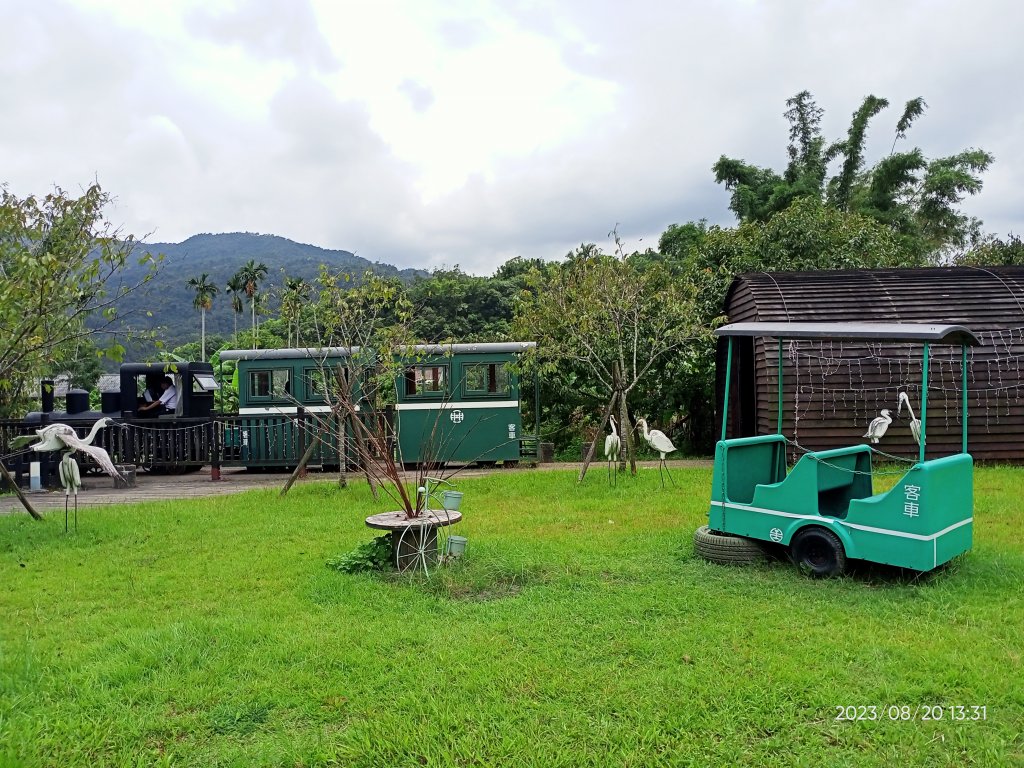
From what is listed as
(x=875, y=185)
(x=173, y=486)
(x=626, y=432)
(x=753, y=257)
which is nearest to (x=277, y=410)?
(x=173, y=486)

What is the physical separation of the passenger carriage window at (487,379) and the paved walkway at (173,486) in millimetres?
1472

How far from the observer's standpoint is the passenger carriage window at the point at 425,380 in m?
13.3

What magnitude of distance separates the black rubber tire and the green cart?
0.27 feet

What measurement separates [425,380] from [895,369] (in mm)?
7949

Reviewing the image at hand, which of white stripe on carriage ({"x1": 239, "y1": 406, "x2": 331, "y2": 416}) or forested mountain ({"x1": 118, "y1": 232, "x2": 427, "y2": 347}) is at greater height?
forested mountain ({"x1": 118, "y1": 232, "x2": 427, "y2": 347})

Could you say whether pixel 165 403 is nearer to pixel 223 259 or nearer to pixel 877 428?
pixel 877 428

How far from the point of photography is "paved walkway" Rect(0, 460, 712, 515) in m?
10.4

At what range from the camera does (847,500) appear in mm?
6594

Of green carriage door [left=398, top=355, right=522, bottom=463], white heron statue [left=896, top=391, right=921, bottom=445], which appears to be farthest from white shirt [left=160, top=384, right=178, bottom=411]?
white heron statue [left=896, top=391, right=921, bottom=445]

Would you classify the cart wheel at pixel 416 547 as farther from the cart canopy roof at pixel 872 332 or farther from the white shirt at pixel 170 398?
the white shirt at pixel 170 398

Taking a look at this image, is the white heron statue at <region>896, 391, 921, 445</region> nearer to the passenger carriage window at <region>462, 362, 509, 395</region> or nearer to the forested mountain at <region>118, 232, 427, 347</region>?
the passenger carriage window at <region>462, 362, 509, 395</region>

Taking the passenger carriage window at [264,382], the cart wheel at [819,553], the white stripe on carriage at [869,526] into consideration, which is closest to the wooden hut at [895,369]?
the white stripe on carriage at [869,526]

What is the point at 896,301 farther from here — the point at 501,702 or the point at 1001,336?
the point at 501,702

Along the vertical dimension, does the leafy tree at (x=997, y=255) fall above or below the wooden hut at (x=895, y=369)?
above
